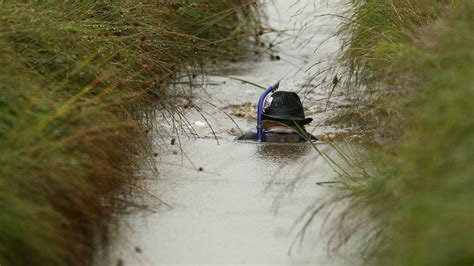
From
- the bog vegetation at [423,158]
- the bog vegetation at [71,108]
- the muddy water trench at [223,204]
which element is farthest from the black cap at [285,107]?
the bog vegetation at [423,158]

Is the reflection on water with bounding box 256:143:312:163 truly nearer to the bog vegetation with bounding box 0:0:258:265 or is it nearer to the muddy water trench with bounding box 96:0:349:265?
Answer: the muddy water trench with bounding box 96:0:349:265

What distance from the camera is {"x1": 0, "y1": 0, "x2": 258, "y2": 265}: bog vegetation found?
476cm

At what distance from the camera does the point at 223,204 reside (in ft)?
20.5

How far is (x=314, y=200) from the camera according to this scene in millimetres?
6219

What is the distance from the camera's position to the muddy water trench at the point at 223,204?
17.8 ft

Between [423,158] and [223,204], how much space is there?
1.66 meters

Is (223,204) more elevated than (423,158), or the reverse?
(423,158)

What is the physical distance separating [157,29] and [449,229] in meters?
3.77

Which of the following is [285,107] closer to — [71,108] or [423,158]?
[71,108]

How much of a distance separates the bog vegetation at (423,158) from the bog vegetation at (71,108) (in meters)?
1.13

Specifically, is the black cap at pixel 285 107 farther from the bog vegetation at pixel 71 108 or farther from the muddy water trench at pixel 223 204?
the bog vegetation at pixel 71 108

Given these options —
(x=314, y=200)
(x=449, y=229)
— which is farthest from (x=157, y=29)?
(x=449, y=229)

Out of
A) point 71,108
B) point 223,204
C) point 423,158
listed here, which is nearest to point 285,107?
point 223,204

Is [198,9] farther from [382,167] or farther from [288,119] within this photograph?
[382,167]
